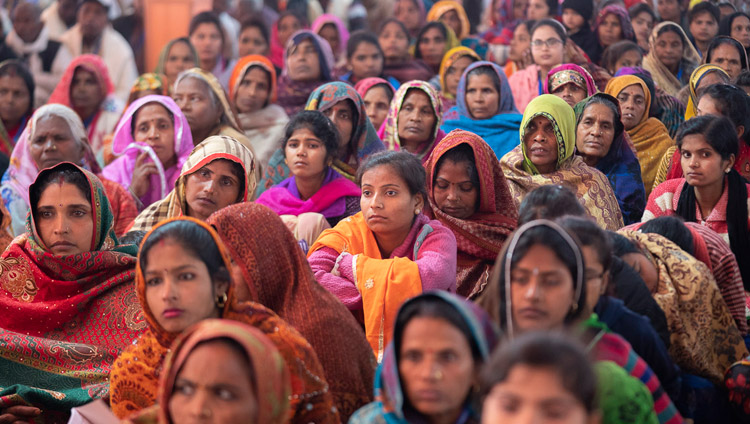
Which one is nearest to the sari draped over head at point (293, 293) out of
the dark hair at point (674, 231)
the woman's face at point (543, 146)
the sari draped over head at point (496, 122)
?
the dark hair at point (674, 231)

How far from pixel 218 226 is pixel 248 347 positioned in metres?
1.02

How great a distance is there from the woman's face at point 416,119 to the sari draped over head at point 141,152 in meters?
1.42

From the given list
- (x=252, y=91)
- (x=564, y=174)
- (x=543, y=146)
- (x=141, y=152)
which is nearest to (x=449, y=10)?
(x=252, y=91)

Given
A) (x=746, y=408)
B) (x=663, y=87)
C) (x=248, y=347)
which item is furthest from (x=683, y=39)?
(x=248, y=347)

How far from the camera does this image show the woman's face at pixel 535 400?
7.10 feet

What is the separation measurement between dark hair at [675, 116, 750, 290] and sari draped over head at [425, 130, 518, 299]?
1.00m

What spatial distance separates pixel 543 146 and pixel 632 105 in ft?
5.24

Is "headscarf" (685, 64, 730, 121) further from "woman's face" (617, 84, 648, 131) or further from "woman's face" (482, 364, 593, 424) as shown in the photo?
"woman's face" (482, 364, 593, 424)

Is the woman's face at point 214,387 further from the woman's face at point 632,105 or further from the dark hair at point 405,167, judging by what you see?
the woman's face at point 632,105

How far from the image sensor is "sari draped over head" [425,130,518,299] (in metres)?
4.62

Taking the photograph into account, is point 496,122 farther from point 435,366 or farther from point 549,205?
point 435,366

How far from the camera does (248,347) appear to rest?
8.35 feet

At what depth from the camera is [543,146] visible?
5.36 metres

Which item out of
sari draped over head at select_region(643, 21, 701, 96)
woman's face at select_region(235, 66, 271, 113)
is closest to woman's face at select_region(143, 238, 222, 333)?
woman's face at select_region(235, 66, 271, 113)
